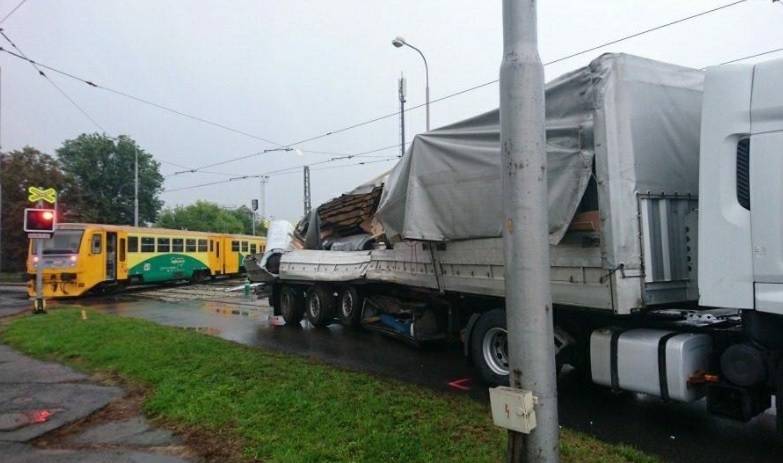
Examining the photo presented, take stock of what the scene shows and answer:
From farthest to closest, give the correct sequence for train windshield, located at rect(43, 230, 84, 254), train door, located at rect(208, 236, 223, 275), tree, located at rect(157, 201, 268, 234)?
1. tree, located at rect(157, 201, 268, 234)
2. train door, located at rect(208, 236, 223, 275)
3. train windshield, located at rect(43, 230, 84, 254)

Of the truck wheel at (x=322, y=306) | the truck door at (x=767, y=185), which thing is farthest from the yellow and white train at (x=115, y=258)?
the truck door at (x=767, y=185)

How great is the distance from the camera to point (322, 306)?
12.5 meters

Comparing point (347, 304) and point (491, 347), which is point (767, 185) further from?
point (347, 304)

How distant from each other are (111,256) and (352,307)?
669 inches

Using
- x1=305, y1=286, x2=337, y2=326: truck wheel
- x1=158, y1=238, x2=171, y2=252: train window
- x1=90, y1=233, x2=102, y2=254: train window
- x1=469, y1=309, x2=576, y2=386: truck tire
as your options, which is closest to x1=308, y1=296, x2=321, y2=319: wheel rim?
x1=305, y1=286, x2=337, y2=326: truck wheel

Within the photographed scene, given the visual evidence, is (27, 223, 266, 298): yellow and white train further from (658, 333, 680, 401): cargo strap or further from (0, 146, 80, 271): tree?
(658, 333, 680, 401): cargo strap

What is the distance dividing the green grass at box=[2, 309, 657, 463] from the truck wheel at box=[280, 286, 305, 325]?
173 inches

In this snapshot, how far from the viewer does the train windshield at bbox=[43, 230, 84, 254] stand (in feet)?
73.1

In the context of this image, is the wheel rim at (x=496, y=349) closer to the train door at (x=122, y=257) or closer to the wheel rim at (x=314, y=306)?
the wheel rim at (x=314, y=306)

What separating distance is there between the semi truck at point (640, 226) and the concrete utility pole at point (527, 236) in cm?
19

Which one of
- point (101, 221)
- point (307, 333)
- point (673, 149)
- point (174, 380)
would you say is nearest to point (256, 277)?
point (307, 333)

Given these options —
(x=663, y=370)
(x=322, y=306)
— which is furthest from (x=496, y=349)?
(x=322, y=306)

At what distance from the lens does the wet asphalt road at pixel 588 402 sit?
4.76m

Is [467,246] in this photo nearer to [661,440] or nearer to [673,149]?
[673,149]
